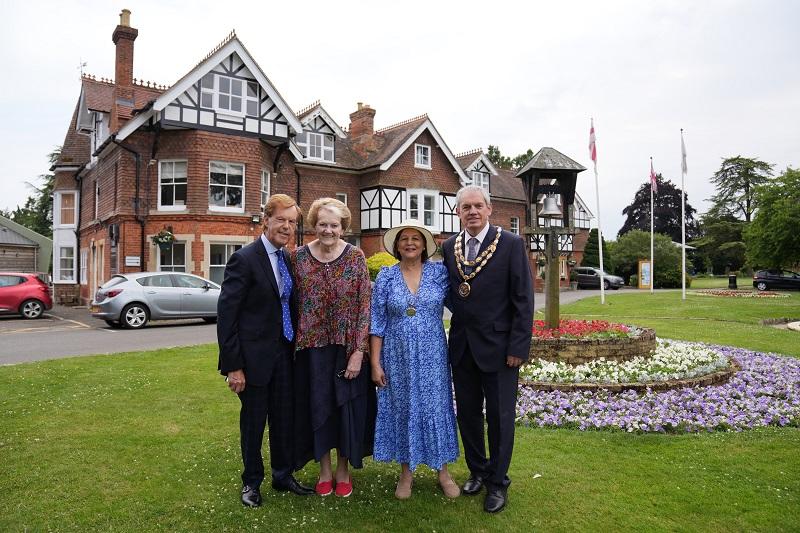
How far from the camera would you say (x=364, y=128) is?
30.0 metres

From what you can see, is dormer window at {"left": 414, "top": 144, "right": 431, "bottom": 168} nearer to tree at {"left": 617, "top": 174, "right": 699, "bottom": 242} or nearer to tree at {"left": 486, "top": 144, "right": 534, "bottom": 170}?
tree at {"left": 486, "top": 144, "right": 534, "bottom": 170}

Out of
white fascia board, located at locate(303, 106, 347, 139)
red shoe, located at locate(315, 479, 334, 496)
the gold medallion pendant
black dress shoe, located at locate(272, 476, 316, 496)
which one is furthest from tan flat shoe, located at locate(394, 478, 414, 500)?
white fascia board, located at locate(303, 106, 347, 139)

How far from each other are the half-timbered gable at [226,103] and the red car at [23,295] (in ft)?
18.5

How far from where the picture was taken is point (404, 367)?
3891mm

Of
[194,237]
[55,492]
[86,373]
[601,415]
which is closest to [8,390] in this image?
[86,373]

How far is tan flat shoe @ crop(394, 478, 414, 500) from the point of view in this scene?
153 inches

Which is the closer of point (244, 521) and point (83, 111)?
point (244, 521)

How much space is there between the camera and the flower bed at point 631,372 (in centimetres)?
675

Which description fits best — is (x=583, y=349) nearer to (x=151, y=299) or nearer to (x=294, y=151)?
(x=151, y=299)

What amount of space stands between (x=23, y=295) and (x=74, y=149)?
43.0 ft

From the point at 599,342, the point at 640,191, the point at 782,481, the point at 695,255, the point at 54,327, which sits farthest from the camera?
the point at 640,191

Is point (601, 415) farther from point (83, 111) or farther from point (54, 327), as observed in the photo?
point (83, 111)

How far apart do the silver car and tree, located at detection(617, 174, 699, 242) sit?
6035cm

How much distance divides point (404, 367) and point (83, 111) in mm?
27068
